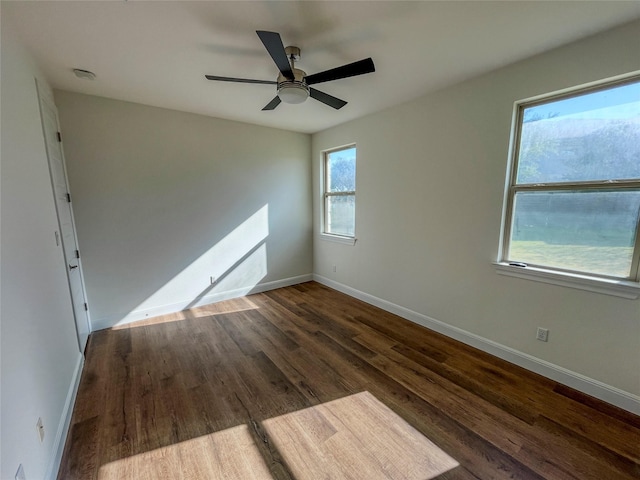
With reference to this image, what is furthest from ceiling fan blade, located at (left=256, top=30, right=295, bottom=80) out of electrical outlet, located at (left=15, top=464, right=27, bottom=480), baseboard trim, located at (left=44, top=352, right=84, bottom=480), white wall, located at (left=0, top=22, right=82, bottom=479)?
baseboard trim, located at (left=44, top=352, right=84, bottom=480)

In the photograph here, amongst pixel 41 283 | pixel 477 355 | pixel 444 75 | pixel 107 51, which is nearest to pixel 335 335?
pixel 477 355

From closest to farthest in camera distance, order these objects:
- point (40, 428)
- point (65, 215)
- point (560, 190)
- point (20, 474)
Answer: point (20, 474) → point (40, 428) → point (560, 190) → point (65, 215)

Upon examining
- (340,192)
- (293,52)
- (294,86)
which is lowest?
(340,192)

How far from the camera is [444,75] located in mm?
2359

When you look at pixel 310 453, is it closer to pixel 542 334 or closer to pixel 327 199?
pixel 542 334

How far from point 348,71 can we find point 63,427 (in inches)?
115

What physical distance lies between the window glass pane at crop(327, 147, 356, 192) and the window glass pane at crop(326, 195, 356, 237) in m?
0.15

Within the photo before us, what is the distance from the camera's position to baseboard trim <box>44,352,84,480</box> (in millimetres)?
1403

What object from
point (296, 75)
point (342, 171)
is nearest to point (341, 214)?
point (342, 171)

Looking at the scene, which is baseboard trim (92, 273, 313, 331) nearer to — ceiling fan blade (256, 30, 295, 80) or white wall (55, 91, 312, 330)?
white wall (55, 91, 312, 330)

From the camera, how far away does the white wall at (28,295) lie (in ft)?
3.80

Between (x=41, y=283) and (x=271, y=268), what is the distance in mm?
2847

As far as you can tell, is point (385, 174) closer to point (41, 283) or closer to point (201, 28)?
point (201, 28)

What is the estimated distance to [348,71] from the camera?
71.3 inches
